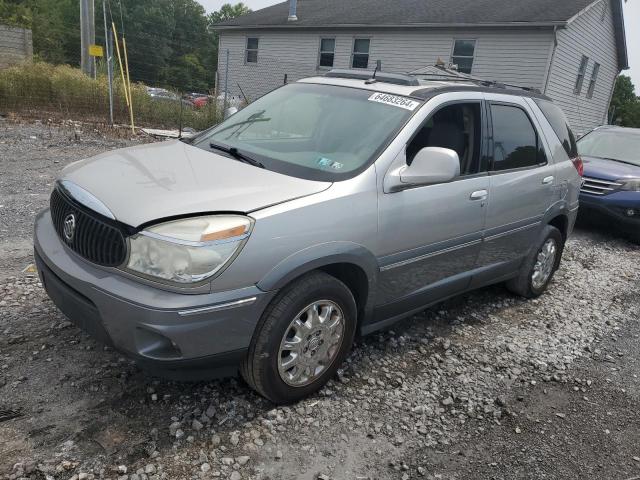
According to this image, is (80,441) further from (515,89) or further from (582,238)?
(582,238)

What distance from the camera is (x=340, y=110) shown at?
3543 mm

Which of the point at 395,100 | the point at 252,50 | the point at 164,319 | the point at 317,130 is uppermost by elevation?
the point at 252,50

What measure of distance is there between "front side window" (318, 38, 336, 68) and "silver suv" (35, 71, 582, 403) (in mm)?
19259

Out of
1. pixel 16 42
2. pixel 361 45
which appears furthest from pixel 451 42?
pixel 16 42

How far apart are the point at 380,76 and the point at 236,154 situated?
130cm

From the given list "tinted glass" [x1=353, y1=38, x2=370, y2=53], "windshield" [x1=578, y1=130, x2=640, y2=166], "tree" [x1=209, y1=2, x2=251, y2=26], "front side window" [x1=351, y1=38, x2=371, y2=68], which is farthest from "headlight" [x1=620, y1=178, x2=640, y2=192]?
"tree" [x1=209, y1=2, x2=251, y2=26]

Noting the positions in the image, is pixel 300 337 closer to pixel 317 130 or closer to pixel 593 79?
pixel 317 130

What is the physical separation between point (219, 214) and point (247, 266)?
0.93ft

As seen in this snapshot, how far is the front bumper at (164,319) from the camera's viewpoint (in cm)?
233

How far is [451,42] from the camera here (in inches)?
746

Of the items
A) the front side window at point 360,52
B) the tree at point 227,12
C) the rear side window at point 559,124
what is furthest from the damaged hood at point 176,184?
the tree at point 227,12

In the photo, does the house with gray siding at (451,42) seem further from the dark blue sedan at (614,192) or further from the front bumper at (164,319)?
the front bumper at (164,319)

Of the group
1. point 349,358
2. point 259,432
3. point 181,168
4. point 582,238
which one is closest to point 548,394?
point 349,358

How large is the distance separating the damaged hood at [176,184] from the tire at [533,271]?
266 cm
